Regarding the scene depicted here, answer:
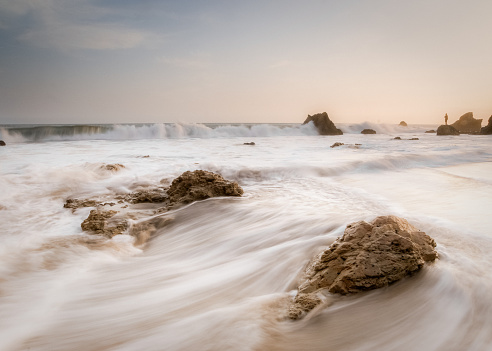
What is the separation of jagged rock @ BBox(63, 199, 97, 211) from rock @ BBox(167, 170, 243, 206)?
1.45 m

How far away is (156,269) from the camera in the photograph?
3.00 m

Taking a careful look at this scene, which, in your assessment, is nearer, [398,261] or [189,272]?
[398,261]

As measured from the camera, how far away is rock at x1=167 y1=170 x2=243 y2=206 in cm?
503

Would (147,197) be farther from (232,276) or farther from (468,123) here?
(468,123)

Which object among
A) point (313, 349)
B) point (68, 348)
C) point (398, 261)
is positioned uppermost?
point (398, 261)

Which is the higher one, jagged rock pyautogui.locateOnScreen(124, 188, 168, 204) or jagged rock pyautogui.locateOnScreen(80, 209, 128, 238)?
jagged rock pyautogui.locateOnScreen(124, 188, 168, 204)

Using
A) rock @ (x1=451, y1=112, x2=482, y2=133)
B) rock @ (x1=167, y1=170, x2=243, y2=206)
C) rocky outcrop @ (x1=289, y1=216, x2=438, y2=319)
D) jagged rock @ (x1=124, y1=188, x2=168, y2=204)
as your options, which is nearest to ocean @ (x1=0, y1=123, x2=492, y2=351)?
rocky outcrop @ (x1=289, y1=216, x2=438, y2=319)

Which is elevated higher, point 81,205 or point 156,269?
point 81,205

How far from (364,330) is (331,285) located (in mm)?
361

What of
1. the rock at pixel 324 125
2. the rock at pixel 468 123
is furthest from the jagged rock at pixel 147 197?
the rock at pixel 468 123

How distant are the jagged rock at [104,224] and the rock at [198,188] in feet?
3.53

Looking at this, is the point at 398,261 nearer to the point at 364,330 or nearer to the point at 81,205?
the point at 364,330

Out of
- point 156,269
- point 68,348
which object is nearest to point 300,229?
point 156,269

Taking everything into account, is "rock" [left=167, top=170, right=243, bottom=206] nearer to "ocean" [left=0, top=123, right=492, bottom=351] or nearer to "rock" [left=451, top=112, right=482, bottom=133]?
"ocean" [left=0, top=123, right=492, bottom=351]
